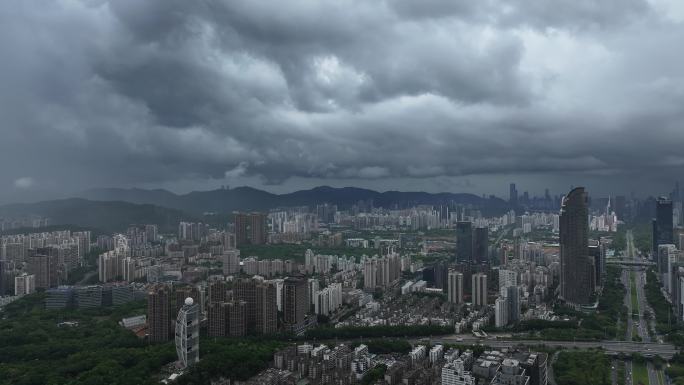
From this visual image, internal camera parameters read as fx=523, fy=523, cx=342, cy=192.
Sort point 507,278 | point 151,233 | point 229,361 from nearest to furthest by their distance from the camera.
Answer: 1. point 229,361
2. point 507,278
3. point 151,233

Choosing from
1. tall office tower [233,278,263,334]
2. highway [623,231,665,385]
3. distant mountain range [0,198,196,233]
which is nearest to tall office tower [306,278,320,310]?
tall office tower [233,278,263,334]

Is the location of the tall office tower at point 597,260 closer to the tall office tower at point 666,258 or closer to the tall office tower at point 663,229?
the tall office tower at point 666,258

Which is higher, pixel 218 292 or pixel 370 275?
pixel 218 292

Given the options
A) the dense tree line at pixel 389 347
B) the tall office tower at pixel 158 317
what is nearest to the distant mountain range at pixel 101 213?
the tall office tower at pixel 158 317

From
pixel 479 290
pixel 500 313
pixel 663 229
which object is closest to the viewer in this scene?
pixel 500 313

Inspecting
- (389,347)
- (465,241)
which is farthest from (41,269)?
(465,241)

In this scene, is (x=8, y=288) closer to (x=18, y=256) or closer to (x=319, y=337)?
(x=18, y=256)

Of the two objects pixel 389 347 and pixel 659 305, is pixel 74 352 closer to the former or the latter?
pixel 389 347
